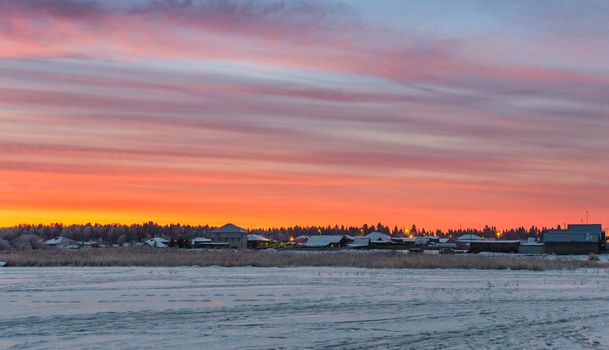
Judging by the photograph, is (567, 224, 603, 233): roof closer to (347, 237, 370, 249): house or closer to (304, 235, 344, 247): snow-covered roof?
(347, 237, 370, 249): house

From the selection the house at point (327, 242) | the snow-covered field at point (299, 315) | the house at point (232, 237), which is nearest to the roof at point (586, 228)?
the house at point (327, 242)

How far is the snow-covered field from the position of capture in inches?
682

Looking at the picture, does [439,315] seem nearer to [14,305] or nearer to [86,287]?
[14,305]

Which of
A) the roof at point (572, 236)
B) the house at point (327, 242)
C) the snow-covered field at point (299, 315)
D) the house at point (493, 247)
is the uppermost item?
the house at point (327, 242)

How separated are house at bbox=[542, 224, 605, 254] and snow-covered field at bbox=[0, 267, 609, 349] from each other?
95166mm

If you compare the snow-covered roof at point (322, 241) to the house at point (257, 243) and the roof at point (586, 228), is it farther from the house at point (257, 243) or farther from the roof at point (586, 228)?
the roof at point (586, 228)

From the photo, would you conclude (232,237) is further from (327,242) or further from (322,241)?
(327,242)

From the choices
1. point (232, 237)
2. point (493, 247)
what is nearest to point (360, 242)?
point (232, 237)

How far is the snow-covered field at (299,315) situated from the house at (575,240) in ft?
312

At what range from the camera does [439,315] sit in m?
22.5

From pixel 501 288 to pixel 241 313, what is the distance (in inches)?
631

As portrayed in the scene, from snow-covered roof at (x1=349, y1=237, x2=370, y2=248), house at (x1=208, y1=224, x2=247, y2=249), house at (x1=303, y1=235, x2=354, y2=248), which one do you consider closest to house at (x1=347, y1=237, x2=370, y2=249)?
snow-covered roof at (x1=349, y1=237, x2=370, y2=248)

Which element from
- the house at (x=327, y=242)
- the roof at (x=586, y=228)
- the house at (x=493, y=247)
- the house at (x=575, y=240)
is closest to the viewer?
the house at (x=575, y=240)

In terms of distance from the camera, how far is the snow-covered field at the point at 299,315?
17.3m
